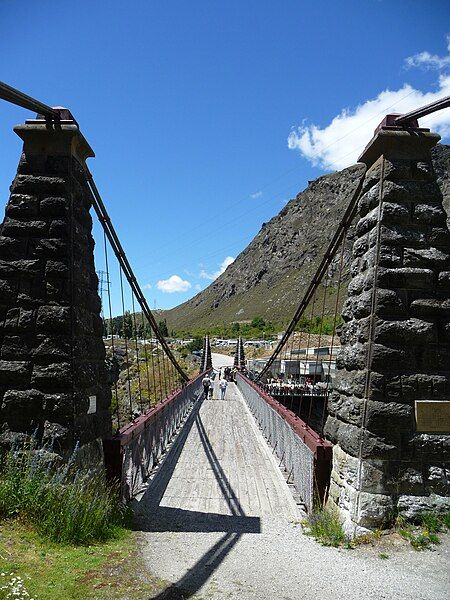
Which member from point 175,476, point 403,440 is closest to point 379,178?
point 403,440

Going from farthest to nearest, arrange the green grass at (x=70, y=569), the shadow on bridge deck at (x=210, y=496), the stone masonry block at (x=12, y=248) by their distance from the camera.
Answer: the stone masonry block at (x=12, y=248), the shadow on bridge deck at (x=210, y=496), the green grass at (x=70, y=569)

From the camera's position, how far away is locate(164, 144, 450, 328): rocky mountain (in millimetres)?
147725

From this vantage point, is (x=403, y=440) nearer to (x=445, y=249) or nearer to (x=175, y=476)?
(x=445, y=249)

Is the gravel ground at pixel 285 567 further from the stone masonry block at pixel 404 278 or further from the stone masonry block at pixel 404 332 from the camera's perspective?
the stone masonry block at pixel 404 278

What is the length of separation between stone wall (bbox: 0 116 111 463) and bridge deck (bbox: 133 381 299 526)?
74.6 inches

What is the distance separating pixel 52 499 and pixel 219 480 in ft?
14.7

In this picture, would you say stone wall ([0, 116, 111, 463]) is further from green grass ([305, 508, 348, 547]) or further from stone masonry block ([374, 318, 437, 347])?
stone masonry block ([374, 318, 437, 347])

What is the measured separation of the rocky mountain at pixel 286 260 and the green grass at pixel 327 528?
126615 mm

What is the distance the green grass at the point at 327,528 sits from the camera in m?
5.38

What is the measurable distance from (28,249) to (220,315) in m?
163

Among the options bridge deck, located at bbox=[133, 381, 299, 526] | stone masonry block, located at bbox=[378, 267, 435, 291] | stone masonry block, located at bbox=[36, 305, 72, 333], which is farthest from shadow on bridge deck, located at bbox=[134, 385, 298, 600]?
stone masonry block, located at bbox=[378, 267, 435, 291]

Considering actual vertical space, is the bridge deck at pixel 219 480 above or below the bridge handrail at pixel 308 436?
below

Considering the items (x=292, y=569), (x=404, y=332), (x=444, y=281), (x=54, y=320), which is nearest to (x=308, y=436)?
(x=404, y=332)

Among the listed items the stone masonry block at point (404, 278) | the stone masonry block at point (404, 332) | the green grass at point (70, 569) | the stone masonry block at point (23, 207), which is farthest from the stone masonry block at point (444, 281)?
the stone masonry block at point (23, 207)
